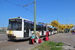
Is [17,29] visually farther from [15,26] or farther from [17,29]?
[15,26]

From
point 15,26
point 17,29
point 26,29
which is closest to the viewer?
point 17,29

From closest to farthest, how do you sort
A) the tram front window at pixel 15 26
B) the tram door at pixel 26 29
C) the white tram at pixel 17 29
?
the white tram at pixel 17 29
the tram front window at pixel 15 26
the tram door at pixel 26 29

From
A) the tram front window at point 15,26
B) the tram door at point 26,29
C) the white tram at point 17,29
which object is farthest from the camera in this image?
the tram door at point 26,29

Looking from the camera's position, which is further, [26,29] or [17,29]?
[26,29]

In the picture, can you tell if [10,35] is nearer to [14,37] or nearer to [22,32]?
[14,37]

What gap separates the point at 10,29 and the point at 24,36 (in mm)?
2255

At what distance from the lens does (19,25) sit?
11938mm

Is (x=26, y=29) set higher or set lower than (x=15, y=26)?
lower

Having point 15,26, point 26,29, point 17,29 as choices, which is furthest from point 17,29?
point 26,29

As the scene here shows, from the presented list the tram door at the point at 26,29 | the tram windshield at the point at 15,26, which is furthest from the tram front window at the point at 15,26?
the tram door at the point at 26,29

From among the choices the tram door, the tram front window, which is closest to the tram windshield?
the tram front window

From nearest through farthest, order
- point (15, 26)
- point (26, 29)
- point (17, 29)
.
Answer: point (17, 29) < point (15, 26) < point (26, 29)

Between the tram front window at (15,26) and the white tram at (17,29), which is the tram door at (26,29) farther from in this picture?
the tram front window at (15,26)

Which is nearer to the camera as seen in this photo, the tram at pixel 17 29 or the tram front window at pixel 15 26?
the tram at pixel 17 29
